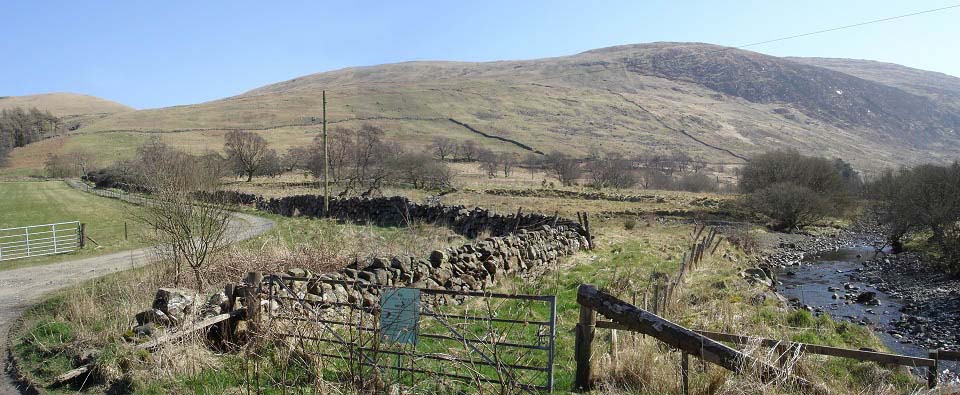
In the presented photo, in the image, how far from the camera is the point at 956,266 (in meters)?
21.8

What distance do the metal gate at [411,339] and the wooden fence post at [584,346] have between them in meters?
0.39

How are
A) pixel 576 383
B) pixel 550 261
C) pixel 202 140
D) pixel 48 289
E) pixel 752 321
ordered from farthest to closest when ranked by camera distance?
pixel 202 140, pixel 550 261, pixel 48 289, pixel 752 321, pixel 576 383

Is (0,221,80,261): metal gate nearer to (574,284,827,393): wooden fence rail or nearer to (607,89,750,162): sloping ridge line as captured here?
(574,284,827,393): wooden fence rail

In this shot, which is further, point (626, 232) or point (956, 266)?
point (626, 232)

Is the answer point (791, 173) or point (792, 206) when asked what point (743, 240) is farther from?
point (791, 173)

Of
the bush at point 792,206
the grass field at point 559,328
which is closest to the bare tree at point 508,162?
the bush at point 792,206

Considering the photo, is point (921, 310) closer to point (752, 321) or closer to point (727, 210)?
point (752, 321)

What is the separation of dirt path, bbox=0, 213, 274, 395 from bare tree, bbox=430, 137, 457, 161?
73531mm

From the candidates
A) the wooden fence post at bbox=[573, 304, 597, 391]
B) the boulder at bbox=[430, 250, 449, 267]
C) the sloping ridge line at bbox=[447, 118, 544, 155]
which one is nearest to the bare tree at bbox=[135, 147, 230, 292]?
the boulder at bbox=[430, 250, 449, 267]

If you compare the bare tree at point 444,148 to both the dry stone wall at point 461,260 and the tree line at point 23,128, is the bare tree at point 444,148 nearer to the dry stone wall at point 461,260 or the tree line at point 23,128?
the tree line at point 23,128

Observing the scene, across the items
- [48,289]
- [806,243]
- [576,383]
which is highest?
[576,383]

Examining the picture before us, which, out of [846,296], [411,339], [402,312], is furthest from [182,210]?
[846,296]

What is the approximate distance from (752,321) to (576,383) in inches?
242

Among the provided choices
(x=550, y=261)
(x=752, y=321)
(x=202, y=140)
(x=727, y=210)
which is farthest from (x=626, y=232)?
(x=202, y=140)
